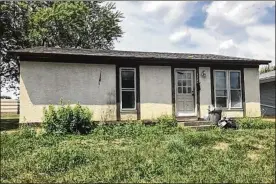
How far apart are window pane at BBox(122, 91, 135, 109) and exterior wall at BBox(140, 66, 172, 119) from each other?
1.32 feet

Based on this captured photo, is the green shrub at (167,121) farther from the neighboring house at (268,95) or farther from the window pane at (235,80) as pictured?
the neighboring house at (268,95)

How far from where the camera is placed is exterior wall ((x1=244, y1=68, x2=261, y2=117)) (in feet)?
56.0

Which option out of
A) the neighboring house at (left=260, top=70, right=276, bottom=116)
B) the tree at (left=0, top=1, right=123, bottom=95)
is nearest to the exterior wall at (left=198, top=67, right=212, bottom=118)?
the neighboring house at (left=260, top=70, right=276, bottom=116)

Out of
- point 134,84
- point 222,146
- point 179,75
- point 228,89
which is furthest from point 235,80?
point 222,146

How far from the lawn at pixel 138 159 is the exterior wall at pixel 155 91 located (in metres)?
4.40

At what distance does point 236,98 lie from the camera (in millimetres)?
16938

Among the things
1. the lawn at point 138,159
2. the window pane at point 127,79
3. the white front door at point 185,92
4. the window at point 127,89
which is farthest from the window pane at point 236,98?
the lawn at point 138,159

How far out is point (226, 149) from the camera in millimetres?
9336

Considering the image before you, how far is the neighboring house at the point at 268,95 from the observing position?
2427 centimetres

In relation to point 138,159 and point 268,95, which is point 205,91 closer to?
point 138,159

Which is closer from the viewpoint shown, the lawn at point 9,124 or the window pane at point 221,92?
the window pane at point 221,92

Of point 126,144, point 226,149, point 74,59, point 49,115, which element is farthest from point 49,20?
point 226,149

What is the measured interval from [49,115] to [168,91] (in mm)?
5846

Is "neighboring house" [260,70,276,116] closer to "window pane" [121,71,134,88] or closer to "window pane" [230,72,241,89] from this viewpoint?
"window pane" [230,72,241,89]
